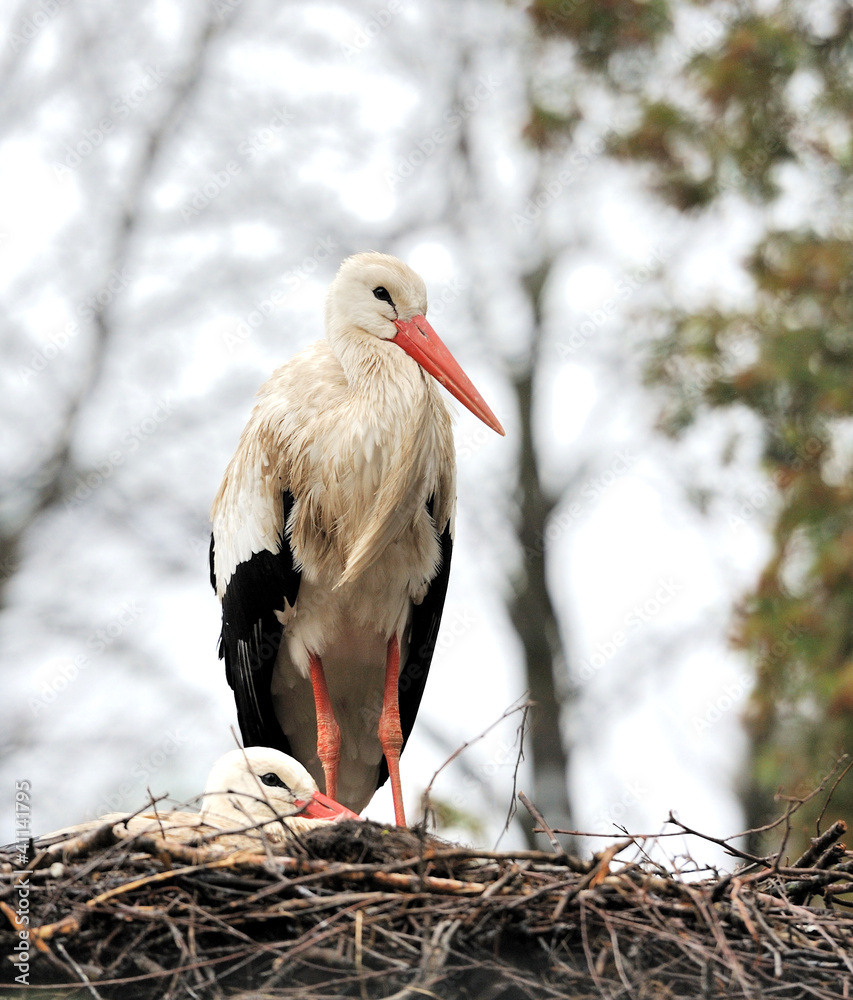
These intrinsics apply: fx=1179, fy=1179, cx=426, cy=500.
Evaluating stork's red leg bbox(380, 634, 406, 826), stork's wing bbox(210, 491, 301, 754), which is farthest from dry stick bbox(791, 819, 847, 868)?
stork's wing bbox(210, 491, 301, 754)

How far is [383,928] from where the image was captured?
89.7 inches

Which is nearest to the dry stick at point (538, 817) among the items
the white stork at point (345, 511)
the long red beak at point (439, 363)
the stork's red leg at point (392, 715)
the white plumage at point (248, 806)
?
the white plumage at point (248, 806)

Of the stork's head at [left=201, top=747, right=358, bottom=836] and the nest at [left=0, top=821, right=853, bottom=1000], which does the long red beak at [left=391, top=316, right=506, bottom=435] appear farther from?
the nest at [left=0, top=821, right=853, bottom=1000]

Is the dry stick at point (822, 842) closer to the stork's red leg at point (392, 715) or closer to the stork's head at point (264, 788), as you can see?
the stork's head at point (264, 788)

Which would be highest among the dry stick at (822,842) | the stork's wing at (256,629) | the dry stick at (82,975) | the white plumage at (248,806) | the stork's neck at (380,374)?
the stork's neck at (380,374)

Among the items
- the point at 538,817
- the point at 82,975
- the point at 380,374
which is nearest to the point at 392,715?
the point at 380,374

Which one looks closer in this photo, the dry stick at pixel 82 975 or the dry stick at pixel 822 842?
the dry stick at pixel 82 975

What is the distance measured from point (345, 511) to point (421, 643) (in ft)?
2.22

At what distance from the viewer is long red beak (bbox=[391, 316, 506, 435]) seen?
3.85 metres

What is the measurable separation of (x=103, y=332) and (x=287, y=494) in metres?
4.68

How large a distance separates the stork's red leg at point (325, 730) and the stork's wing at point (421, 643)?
0.32 m

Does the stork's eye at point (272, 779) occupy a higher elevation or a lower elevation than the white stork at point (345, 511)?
lower

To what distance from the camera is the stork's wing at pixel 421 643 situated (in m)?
4.06

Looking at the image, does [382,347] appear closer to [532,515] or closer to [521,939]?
[521,939]
